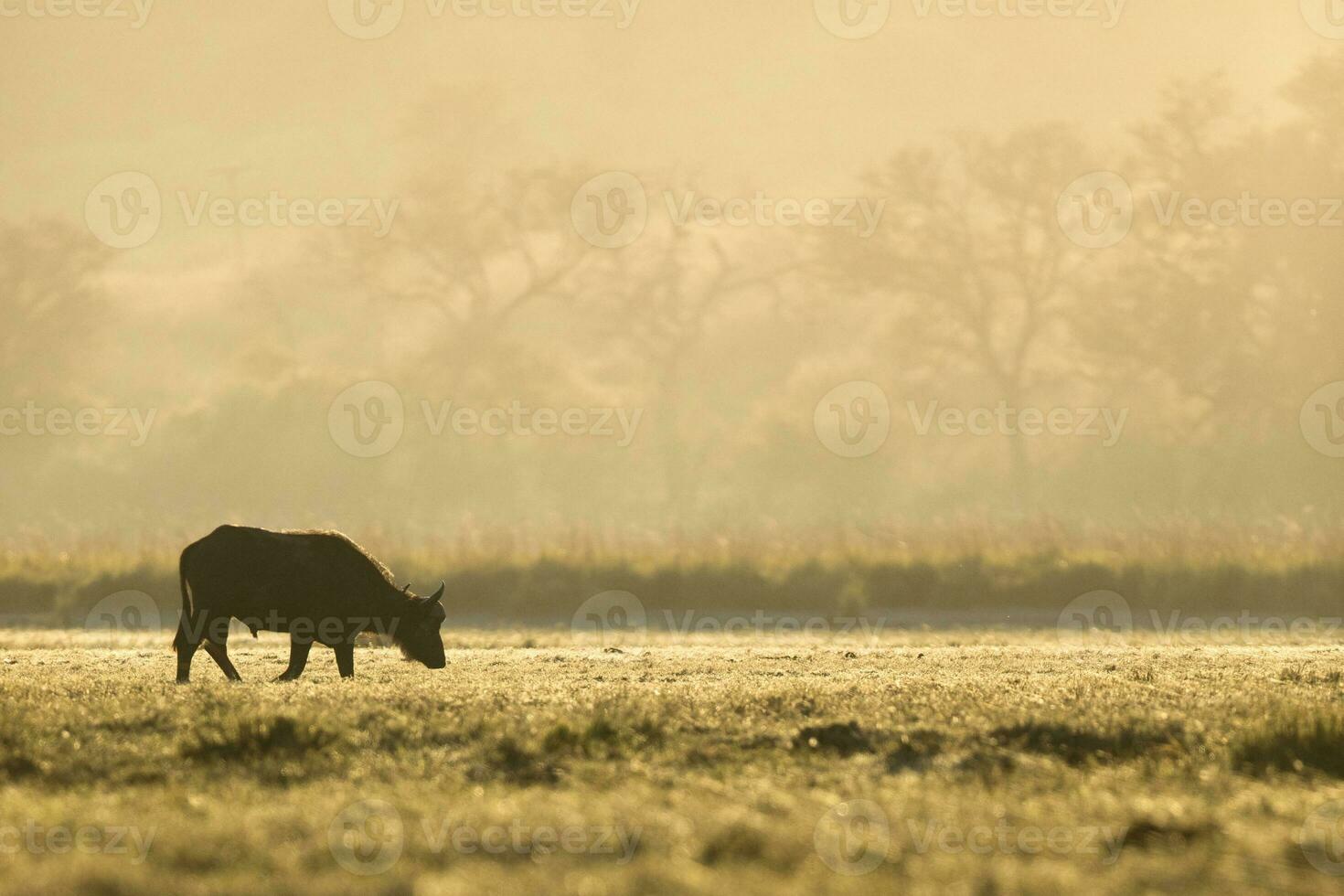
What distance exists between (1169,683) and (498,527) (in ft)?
87.2

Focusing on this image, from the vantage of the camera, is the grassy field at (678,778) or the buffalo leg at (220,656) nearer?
the grassy field at (678,778)

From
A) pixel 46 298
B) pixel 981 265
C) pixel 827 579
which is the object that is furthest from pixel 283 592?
pixel 46 298

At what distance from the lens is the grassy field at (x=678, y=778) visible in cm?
745

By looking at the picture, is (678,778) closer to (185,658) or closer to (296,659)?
(296,659)

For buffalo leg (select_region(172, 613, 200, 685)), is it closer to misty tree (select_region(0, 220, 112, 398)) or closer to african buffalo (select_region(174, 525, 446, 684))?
african buffalo (select_region(174, 525, 446, 684))

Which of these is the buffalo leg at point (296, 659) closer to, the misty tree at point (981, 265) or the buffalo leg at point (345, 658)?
the buffalo leg at point (345, 658)

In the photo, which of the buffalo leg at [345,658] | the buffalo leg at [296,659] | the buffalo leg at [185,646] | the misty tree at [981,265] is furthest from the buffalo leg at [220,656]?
the misty tree at [981,265]

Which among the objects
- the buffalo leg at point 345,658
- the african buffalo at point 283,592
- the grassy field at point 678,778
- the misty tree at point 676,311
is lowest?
the grassy field at point 678,778

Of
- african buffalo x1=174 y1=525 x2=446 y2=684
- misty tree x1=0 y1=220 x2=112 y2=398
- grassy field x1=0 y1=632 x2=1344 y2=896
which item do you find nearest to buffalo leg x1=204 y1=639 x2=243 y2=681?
african buffalo x1=174 y1=525 x2=446 y2=684

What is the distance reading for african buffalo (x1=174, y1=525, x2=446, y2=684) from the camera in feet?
55.4

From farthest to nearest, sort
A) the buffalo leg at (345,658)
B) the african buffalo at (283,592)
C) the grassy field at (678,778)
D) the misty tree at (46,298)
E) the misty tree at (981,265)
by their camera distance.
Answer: the misty tree at (46,298) → the misty tree at (981,265) → the buffalo leg at (345,658) → the african buffalo at (283,592) → the grassy field at (678,778)

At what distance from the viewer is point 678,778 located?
34.9 feet

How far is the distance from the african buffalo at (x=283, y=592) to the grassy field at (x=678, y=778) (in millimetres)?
511

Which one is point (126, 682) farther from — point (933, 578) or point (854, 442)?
point (854, 442)
